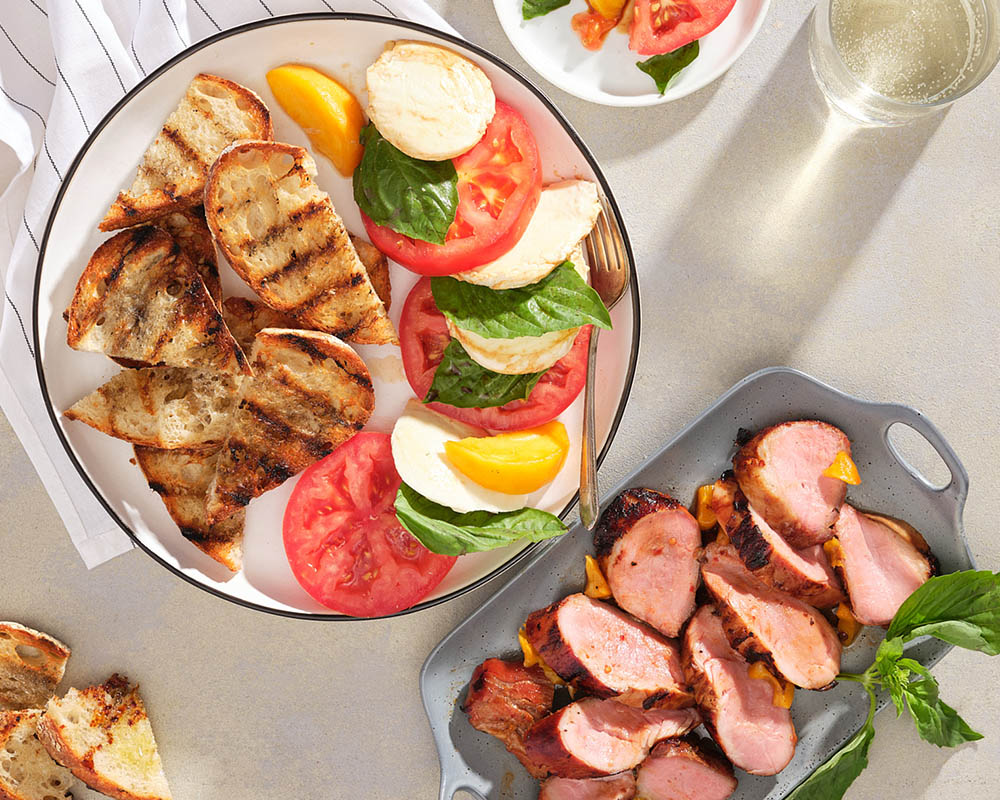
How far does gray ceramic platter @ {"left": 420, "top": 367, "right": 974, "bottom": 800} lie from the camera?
2.05 m

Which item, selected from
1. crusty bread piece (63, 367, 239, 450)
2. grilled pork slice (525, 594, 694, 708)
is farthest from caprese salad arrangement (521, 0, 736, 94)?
grilled pork slice (525, 594, 694, 708)

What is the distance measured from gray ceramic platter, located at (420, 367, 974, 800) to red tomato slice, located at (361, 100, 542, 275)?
69cm

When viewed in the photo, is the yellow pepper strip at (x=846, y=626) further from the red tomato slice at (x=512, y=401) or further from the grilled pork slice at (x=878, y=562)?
the red tomato slice at (x=512, y=401)

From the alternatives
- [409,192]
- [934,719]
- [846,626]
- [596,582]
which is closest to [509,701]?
[596,582]

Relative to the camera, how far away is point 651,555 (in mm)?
2072

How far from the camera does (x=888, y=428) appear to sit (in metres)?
2.08

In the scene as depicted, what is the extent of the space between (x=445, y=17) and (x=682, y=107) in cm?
61

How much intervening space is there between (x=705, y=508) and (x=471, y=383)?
27.1 inches

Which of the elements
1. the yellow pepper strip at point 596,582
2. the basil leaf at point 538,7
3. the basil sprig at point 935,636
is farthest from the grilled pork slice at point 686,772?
the basil leaf at point 538,7

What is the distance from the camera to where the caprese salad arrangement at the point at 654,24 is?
187 centimetres

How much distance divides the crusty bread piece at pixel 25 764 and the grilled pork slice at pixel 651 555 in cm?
151

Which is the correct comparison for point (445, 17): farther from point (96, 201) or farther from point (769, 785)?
point (769, 785)

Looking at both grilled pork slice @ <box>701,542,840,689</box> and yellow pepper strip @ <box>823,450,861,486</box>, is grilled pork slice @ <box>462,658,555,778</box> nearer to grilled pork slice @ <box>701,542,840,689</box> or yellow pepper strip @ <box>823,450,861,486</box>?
grilled pork slice @ <box>701,542,840,689</box>

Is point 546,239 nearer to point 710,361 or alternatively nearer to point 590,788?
point 710,361
